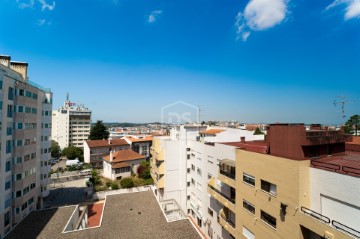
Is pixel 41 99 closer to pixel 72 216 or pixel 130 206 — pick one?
pixel 72 216

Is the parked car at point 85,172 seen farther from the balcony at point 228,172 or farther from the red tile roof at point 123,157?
the balcony at point 228,172

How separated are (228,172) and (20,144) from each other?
29.9 m

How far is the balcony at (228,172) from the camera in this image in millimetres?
20750

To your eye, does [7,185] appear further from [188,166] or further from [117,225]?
[188,166]

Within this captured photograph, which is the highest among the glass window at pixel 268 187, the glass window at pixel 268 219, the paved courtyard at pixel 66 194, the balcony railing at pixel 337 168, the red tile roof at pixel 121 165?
the balcony railing at pixel 337 168

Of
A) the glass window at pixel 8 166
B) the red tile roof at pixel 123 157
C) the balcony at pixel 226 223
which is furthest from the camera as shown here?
the red tile roof at pixel 123 157

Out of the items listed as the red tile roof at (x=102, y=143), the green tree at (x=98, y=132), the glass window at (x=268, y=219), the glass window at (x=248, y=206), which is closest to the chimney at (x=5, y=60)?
the glass window at (x=248, y=206)

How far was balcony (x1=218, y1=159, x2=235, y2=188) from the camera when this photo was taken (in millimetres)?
20750

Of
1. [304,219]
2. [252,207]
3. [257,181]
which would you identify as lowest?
[252,207]

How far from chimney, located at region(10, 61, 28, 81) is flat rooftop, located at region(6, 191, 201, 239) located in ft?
78.0

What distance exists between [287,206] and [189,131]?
1067 inches

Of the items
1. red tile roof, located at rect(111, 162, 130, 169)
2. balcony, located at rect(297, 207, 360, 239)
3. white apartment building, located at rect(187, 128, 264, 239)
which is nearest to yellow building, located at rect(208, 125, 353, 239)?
balcony, located at rect(297, 207, 360, 239)

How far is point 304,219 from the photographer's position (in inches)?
488

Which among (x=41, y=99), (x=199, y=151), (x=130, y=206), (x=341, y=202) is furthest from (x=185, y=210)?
(x=41, y=99)
